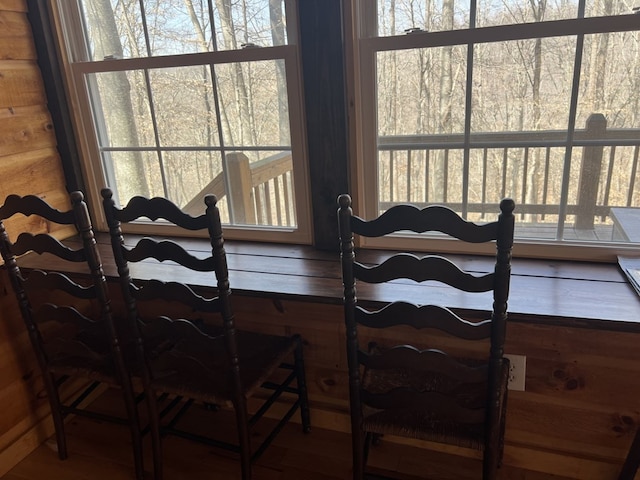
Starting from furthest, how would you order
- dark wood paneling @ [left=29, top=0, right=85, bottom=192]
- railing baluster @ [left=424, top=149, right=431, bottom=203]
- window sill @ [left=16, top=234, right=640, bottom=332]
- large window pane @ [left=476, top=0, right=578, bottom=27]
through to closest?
dark wood paneling @ [left=29, top=0, right=85, bottom=192] → railing baluster @ [left=424, top=149, right=431, bottom=203] → large window pane @ [left=476, top=0, right=578, bottom=27] → window sill @ [left=16, top=234, right=640, bottom=332]

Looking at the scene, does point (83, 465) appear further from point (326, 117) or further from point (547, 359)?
point (547, 359)

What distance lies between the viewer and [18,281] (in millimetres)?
1687

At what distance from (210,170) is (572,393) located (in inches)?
62.0

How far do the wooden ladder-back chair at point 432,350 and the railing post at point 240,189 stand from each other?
855 mm

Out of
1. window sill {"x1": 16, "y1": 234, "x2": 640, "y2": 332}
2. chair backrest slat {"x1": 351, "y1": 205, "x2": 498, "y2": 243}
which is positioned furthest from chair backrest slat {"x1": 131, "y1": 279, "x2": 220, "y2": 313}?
chair backrest slat {"x1": 351, "y1": 205, "x2": 498, "y2": 243}

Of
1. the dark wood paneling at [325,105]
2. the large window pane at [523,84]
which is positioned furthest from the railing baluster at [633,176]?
the dark wood paneling at [325,105]

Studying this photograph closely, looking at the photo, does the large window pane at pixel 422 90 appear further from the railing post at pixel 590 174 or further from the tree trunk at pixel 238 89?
the tree trunk at pixel 238 89

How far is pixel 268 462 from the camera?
6.05ft

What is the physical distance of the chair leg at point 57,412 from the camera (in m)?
1.84

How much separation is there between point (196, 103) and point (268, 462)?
1.44m

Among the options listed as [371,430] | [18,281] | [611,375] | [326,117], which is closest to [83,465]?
[18,281]

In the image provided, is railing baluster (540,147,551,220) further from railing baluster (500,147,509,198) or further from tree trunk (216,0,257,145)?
tree trunk (216,0,257,145)

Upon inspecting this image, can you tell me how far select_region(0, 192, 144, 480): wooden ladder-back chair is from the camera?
1.53 m

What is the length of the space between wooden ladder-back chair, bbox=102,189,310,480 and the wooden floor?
6.7 inches
